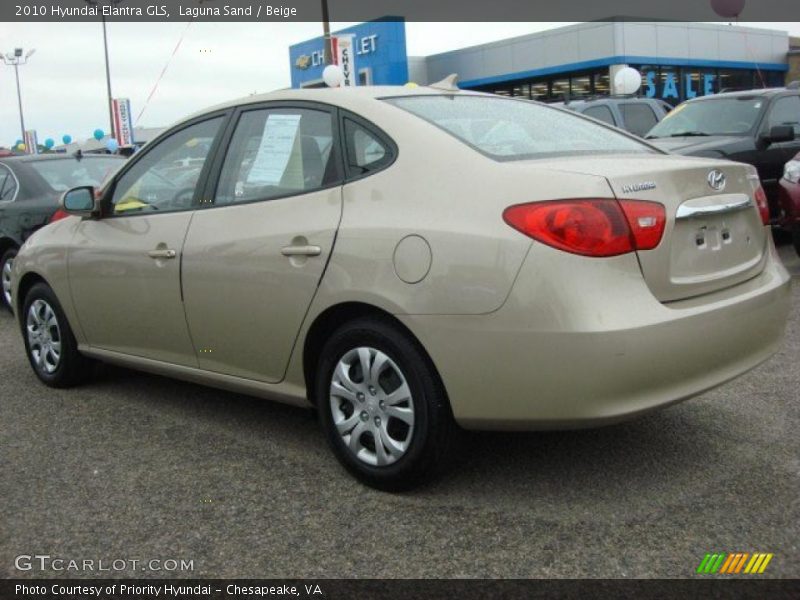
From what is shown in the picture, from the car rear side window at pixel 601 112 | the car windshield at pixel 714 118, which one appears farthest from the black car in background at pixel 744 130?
the car rear side window at pixel 601 112

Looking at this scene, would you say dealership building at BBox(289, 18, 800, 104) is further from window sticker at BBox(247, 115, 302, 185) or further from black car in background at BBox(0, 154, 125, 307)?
window sticker at BBox(247, 115, 302, 185)

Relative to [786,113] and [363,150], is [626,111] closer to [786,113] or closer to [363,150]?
[786,113]

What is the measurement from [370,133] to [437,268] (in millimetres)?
758

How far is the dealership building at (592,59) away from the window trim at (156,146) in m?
25.1

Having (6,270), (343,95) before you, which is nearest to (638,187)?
(343,95)

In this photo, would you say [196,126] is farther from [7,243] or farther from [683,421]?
[7,243]

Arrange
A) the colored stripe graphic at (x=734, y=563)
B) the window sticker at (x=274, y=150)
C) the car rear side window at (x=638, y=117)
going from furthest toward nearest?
the car rear side window at (x=638, y=117), the window sticker at (x=274, y=150), the colored stripe graphic at (x=734, y=563)

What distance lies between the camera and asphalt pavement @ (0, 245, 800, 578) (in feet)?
9.25

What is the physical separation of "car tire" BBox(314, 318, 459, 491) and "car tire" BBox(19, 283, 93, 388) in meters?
2.22

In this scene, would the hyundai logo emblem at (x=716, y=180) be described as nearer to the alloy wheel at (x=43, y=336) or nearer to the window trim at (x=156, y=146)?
the window trim at (x=156, y=146)

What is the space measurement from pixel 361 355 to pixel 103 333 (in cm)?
202

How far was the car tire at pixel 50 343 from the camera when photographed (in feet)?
16.5

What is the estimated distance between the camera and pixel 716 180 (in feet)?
10.7

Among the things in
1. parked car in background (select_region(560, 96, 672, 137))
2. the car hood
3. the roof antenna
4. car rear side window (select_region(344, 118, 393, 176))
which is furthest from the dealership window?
car rear side window (select_region(344, 118, 393, 176))
